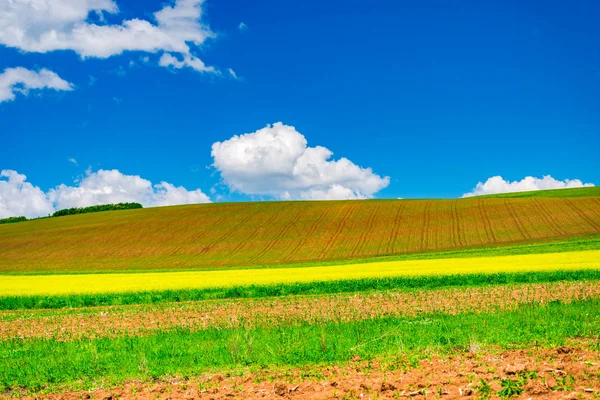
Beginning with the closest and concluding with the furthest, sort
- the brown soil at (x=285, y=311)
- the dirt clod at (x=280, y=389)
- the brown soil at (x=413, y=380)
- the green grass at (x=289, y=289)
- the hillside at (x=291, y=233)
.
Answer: the brown soil at (x=413, y=380) < the dirt clod at (x=280, y=389) < the brown soil at (x=285, y=311) < the green grass at (x=289, y=289) < the hillside at (x=291, y=233)

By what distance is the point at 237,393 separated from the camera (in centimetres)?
895

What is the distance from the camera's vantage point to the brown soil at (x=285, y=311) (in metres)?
17.5

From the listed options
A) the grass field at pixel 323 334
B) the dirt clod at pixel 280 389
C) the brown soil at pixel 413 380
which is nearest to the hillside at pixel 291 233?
the grass field at pixel 323 334

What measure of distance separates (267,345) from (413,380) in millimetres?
4560

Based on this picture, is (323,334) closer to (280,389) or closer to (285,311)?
(280,389)

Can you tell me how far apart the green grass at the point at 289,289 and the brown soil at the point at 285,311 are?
2.90 m

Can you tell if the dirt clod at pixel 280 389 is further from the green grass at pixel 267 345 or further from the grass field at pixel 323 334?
the green grass at pixel 267 345

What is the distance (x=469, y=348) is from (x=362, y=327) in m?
4.31

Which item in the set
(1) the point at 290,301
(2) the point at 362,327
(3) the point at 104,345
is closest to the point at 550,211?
(1) the point at 290,301

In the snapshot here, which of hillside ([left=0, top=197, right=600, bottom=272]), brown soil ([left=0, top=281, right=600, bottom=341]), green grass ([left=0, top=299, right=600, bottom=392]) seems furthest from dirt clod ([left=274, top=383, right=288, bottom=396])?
hillside ([left=0, top=197, right=600, bottom=272])

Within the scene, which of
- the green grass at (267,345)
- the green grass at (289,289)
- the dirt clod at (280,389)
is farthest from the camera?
the green grass at (289,289)

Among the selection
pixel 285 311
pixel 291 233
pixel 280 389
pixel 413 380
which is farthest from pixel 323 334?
pixel 291 233

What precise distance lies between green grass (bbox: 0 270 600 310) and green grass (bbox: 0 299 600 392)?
1197 centimetres

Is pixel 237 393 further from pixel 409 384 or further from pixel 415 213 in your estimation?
pixel 415 213
